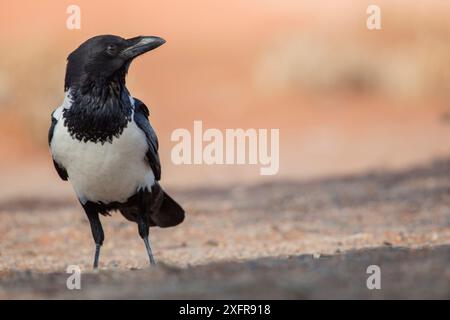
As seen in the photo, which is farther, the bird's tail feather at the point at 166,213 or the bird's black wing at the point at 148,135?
the bird's tail feather at the point at 166,213

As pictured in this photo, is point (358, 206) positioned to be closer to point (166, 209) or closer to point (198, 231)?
point (198, 231)

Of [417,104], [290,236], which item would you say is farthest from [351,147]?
[290,236]

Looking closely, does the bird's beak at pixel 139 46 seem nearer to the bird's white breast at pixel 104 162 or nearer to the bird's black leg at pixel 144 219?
the bird's white breast at pixel 104 162

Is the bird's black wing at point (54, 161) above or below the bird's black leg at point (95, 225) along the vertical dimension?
above

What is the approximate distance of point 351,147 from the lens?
2148 cm

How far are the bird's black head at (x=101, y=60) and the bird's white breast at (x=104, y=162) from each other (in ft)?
1.40

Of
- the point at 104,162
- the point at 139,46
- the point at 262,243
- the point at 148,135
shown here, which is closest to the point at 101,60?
the point at 139,46

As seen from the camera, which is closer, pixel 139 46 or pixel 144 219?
pixel 139 46

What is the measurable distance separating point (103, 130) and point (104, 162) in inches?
10.9

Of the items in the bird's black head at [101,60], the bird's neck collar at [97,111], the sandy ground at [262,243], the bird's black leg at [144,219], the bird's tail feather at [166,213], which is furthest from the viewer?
the bird's tail feather at [166,213]

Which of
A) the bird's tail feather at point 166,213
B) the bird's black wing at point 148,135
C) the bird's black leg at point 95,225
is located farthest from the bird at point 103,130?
the bird's tail feather at point 166,213

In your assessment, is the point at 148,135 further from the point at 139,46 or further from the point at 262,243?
the point at 262,243

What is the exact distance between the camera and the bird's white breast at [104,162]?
9016 mm

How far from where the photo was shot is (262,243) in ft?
39.4
